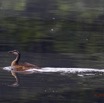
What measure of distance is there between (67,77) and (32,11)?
6.53 meters

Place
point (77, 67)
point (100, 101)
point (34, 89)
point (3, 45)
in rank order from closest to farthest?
point (100, 101), point (34, 89), point (77, 67), point (3, 45)

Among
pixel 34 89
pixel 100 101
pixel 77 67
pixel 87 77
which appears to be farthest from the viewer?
pixel 77 67

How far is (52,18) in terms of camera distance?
59.0 feet

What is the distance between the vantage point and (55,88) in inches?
Answer: 426

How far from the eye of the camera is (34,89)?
10.7m

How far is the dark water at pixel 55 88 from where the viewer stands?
9985mm

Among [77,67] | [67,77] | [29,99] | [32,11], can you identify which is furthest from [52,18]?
[29,99]

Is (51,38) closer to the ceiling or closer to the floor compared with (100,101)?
closer to the floor

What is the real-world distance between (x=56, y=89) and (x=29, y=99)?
0.83 meters

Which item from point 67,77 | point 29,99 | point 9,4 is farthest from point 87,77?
point 9,4

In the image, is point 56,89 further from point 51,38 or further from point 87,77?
point 51,38

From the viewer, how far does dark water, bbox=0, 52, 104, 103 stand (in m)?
9.99

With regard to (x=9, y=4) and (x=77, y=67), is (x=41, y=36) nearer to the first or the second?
(x=9, y=4)

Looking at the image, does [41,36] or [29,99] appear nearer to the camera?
[29,99]
